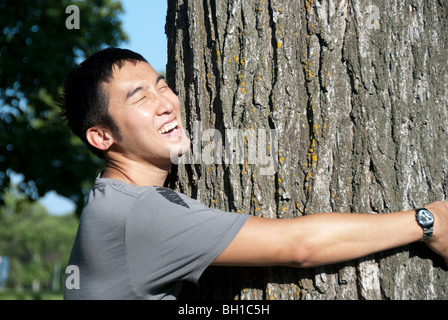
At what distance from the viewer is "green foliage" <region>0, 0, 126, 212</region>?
10.7 m

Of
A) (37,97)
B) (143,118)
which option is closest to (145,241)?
(143,118)

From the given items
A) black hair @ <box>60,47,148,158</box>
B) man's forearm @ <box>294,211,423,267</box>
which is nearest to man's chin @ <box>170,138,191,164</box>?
black hair @ <box>60,47,148,158</box>

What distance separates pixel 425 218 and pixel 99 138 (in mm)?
1772

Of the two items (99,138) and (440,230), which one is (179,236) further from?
(440,230)

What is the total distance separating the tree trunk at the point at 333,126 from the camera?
231 centimetres

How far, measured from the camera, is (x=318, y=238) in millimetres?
2039

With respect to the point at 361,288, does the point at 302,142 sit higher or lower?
higher

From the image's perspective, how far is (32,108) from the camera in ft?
38.9

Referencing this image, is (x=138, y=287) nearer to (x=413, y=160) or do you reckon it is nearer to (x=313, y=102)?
(x=313, y=102)

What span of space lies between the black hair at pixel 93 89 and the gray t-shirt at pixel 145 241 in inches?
21.0
